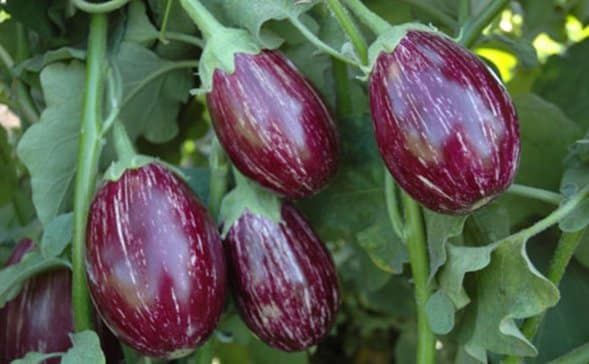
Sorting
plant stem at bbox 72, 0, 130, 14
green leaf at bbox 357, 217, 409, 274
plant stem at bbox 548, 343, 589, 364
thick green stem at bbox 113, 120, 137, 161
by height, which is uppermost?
plant stem at bbox 72, 0, 130, 14

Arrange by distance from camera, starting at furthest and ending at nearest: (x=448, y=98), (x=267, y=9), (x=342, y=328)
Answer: (x=342, y=328) < (x=267, y=9) < (x=448, y=98)

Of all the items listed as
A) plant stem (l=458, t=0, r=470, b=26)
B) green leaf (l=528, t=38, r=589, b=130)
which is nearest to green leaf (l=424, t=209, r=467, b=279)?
plant stem (l=458, t=0, r=470, b=26)

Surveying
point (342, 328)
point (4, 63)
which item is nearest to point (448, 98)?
point (4, 63)

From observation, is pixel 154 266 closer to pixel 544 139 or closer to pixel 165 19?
pixel 165 19

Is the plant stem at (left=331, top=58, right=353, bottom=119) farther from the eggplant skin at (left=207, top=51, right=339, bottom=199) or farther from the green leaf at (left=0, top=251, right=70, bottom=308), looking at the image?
the green leaf at (left=0, top=251, right=70, bottom=308)

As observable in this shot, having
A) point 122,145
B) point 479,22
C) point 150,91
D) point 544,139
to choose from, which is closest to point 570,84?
point 544,139

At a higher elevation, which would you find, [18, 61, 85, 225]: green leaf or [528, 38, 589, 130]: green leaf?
[18, 61, 85, 225]: green leaf

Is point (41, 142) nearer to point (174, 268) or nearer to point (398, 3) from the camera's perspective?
point (174, 268)
